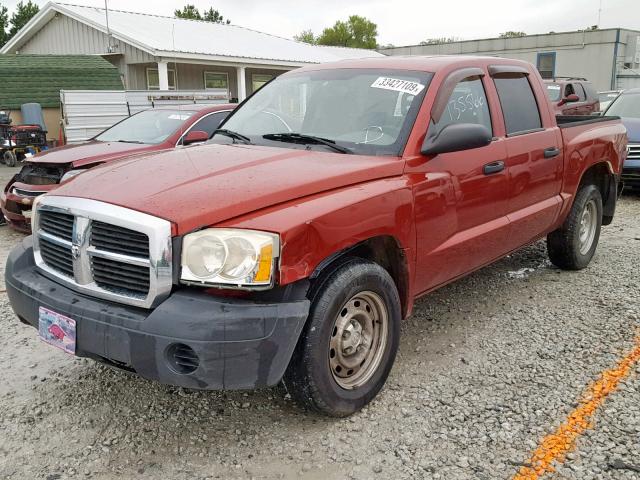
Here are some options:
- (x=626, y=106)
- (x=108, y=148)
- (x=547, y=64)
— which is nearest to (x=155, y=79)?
(x=108, y=148)

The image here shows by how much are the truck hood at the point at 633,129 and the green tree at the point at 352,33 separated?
6267 centimetres

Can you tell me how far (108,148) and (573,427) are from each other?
243 inches

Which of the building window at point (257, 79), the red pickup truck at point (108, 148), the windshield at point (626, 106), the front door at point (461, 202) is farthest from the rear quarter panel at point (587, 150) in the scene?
the building window at point (257, 79)

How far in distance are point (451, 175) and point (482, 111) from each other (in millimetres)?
798

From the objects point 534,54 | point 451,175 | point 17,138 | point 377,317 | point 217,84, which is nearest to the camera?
point 377,317

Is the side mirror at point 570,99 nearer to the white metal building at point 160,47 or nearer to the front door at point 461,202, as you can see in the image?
the white metal building at point 160,47

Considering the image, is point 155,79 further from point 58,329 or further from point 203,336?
point 203,336

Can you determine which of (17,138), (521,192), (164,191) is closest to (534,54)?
(17,138)

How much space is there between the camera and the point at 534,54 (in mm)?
32000

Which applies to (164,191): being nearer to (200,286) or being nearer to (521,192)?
(200,286)

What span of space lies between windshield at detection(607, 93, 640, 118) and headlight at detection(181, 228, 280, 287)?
31.7ft

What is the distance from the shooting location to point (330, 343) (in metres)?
2.92

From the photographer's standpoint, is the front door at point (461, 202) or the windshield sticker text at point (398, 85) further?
the windshield sticker text at point (398, 85)

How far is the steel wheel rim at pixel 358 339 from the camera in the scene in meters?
3.01
